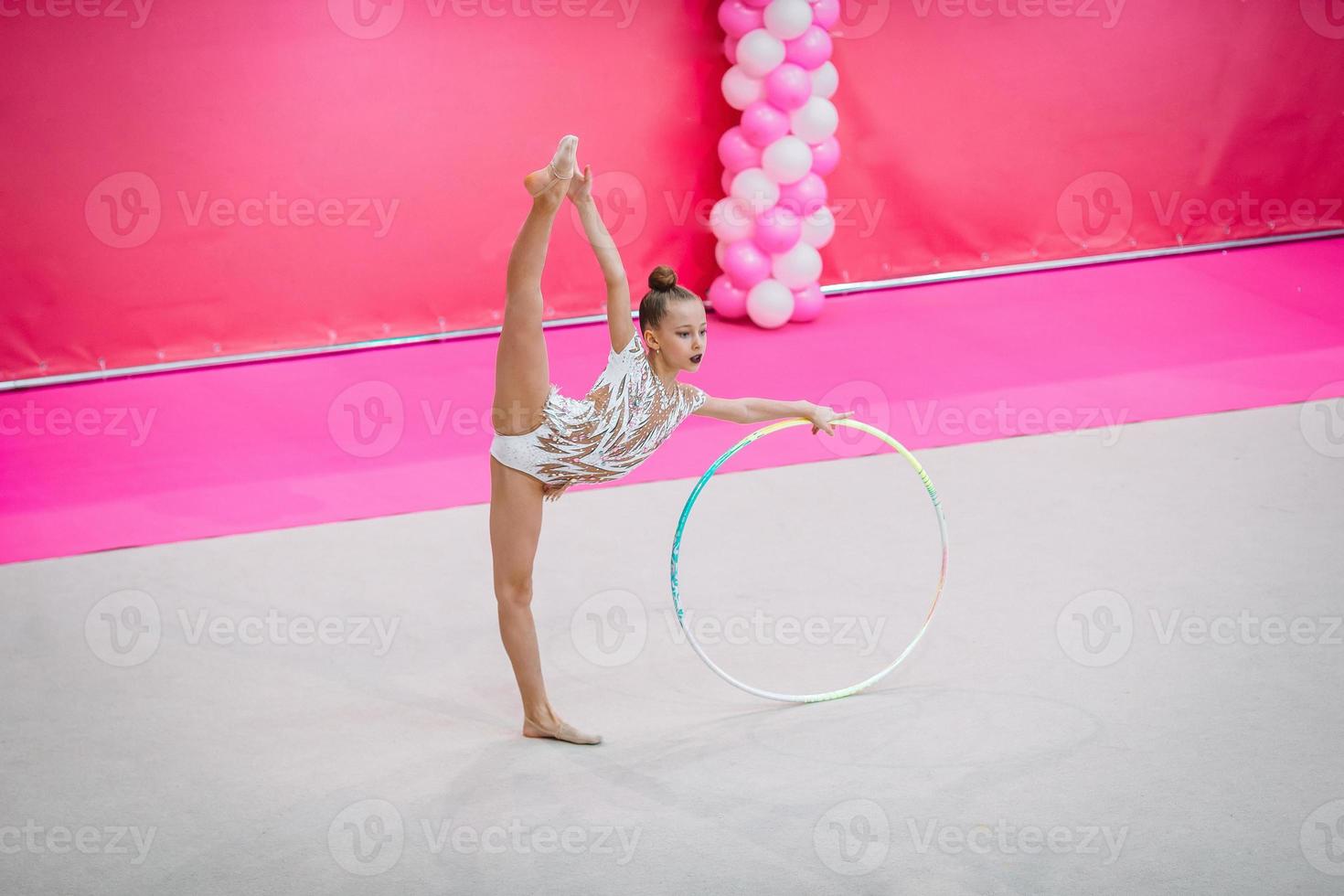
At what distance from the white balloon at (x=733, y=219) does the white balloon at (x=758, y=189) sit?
0.16ft

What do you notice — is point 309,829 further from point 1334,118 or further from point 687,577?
point 1334,118

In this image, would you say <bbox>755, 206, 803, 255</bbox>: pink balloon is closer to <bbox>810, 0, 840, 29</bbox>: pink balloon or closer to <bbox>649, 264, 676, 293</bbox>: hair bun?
<bbox>810, 0, 840, 29</bbox>: pink balloon

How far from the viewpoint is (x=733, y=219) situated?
21.4 feet

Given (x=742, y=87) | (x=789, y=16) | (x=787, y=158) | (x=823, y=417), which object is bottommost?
(x=823, y=417)

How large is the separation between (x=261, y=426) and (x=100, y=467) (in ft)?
2.36

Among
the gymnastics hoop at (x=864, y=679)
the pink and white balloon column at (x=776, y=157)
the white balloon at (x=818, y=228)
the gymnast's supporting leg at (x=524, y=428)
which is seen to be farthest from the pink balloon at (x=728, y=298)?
the gymnast's supporting leg at (x=524, y=428)

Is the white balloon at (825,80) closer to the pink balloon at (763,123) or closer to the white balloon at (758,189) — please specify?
the pink balloon at (763,123)

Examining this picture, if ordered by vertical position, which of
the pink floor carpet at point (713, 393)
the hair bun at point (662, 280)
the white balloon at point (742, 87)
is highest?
the white balloon at point (742, 87)

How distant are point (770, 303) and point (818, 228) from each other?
47cm

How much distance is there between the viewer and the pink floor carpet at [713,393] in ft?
15.9

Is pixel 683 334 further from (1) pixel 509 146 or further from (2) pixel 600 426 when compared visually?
(1) pixel 509 146

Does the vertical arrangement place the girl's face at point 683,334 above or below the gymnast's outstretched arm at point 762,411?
above

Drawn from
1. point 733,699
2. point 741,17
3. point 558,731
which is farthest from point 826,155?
point 558,731

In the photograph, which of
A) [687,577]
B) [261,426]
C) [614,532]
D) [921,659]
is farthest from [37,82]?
[921,659]
